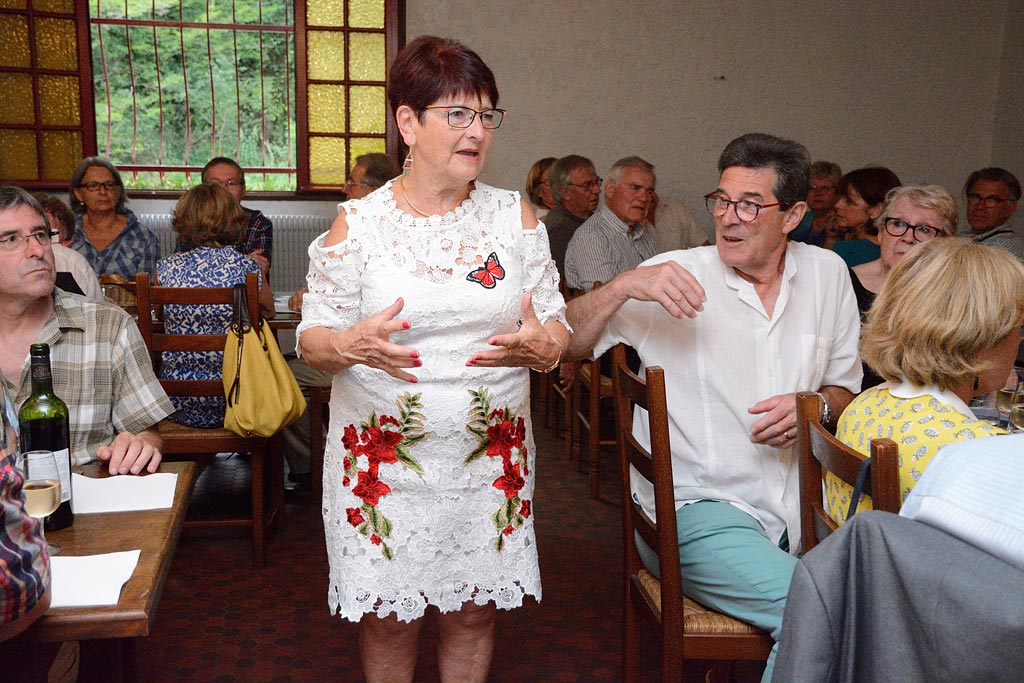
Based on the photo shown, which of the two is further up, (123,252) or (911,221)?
(911,221)

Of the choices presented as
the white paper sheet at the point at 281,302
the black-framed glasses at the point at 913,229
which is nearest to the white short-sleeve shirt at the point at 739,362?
the black-framed glasses at the point at 913,229

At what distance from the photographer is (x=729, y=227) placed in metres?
2.12

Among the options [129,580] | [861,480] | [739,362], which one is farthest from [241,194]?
[861,480]

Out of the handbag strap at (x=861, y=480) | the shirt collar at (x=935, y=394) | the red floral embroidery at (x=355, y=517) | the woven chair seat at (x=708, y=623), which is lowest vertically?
the woven chair seat at (x=708, y=623)

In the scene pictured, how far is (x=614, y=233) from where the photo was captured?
4852mm

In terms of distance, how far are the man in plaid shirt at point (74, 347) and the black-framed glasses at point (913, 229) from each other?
2.14 m

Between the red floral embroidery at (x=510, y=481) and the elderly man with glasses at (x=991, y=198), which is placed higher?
the elderly man with glasses at (x=991, y=198)

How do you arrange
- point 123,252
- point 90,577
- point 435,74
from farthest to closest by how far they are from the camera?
1. point 123,252
2. point 435,74
3. point 90,577

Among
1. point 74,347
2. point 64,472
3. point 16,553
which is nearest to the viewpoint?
point 16,553

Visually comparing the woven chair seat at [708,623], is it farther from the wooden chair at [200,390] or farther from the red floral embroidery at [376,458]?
the wooden chair at [200,390]

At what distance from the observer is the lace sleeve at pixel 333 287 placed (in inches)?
72.8

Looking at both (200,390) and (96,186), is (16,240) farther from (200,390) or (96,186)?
(96,186)

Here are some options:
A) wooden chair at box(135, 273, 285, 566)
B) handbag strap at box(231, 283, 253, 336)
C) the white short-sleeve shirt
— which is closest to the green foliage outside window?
wooden chair at box(135, 273, 285, 566)

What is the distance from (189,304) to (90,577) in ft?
6.54
